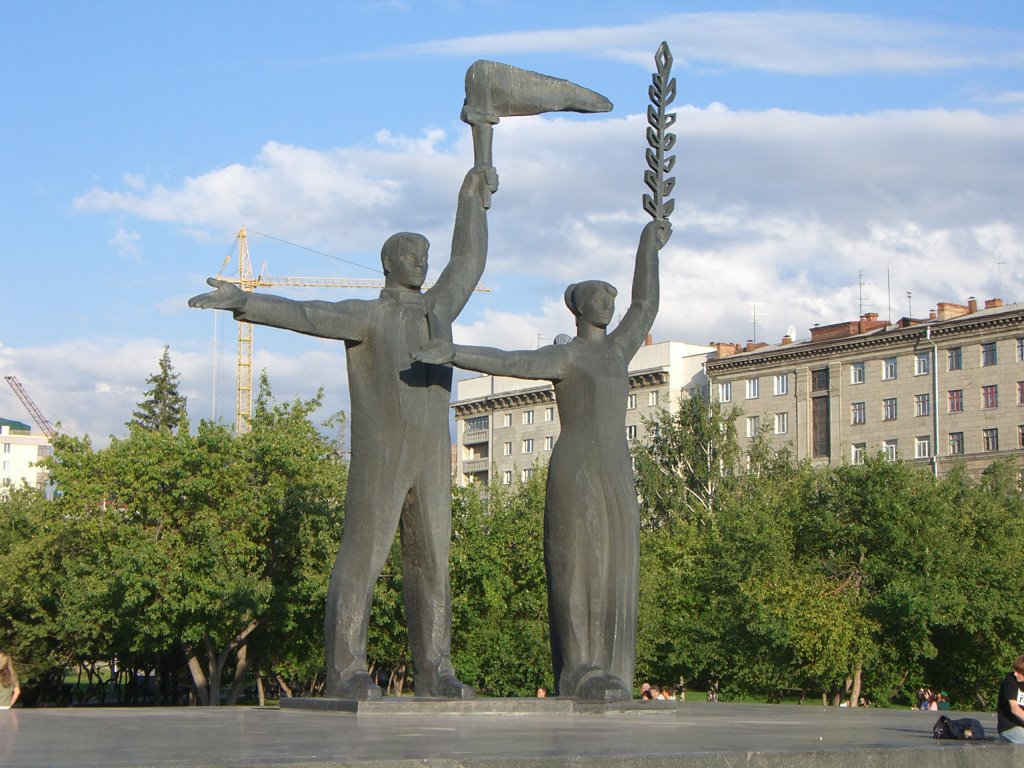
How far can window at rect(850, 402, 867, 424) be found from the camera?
8144 cm

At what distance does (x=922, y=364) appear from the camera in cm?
7825

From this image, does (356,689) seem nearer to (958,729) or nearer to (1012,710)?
(958,729)

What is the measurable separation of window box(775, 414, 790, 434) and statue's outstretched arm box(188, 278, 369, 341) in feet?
245

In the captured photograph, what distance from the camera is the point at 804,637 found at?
4144 cm

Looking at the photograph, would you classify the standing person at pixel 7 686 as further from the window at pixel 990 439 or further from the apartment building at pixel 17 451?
the apartment building at pixel 17 451

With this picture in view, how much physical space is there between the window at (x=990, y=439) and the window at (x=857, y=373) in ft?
26.2

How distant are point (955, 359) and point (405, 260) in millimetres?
68610

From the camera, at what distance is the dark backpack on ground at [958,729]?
1034cm

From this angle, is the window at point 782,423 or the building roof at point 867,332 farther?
the window at point 782,423

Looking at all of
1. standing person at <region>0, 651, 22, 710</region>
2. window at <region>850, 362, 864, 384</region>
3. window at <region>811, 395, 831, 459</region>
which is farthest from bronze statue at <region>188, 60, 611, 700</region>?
window at <region>811, 395, 831, 459</region>

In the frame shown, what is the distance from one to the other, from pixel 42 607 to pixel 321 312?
3187 cm

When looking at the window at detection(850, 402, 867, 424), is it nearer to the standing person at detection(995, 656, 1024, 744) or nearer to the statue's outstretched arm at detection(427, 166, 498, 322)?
the statue's outstretched arm at detection(427, 166, 498, 322)

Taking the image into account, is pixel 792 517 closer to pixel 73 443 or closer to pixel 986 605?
pixel 986 605

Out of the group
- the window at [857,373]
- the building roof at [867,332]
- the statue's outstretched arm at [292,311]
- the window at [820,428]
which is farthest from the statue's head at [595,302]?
the window at [820,428]
